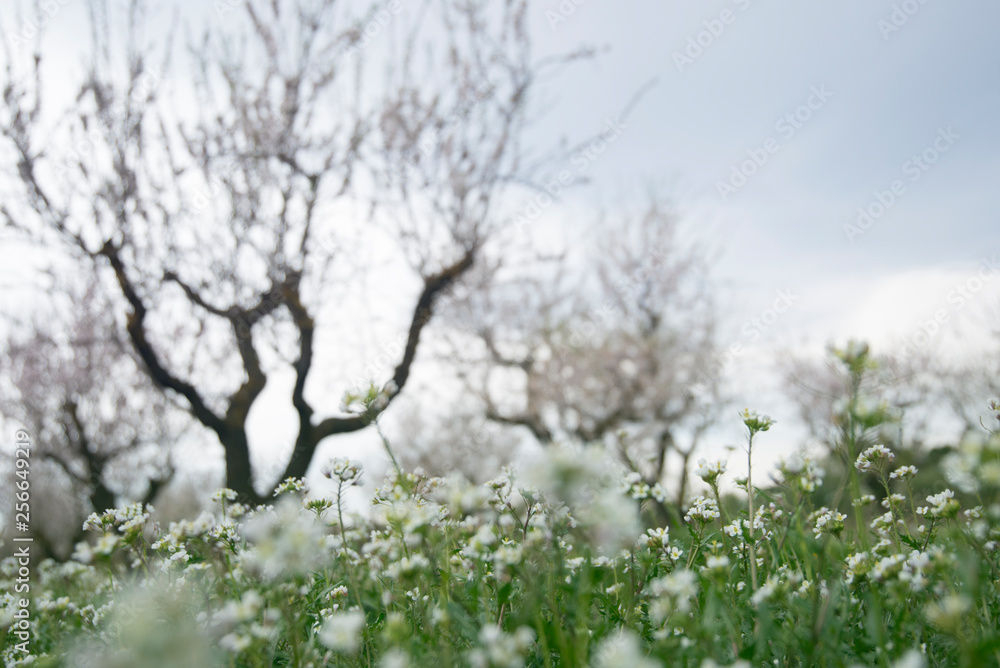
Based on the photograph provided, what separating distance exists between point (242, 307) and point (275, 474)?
7.59ft

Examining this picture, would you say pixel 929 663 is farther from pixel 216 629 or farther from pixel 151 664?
pixel 216 629

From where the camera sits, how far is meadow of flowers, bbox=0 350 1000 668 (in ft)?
4.22

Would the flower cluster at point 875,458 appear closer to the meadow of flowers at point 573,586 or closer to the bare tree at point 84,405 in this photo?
the meadow of flowers at point 573,586

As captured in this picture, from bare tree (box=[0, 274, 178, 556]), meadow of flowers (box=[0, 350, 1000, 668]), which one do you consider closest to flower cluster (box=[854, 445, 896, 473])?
meadow of flowers (box=[0, 350, 1000, 668])

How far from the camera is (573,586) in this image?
1.82 meters

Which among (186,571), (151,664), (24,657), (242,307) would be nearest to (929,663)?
A: (151,664)

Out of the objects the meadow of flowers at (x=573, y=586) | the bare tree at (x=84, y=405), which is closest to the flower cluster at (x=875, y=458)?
the meadow of flowers at (x=573, y=586)

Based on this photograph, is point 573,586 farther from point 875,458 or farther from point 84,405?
point 84,405

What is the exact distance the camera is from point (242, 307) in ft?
25.3

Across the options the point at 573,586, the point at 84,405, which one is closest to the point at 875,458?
the point at 573,586

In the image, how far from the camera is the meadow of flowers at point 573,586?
1.29 m

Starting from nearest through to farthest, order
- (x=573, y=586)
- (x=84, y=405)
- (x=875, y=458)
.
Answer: (x=573, y=586) < (x=875, y=458) < (x=84, y=405)

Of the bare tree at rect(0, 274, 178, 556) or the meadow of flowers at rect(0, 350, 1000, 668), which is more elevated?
the bare tree at rect(0, 274, 178, 556)

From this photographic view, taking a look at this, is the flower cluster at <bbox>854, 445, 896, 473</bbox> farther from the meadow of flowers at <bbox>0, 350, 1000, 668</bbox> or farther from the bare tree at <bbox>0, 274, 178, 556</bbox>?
the bare tree at <bbox>0, 274, 178, 556</bbox>
